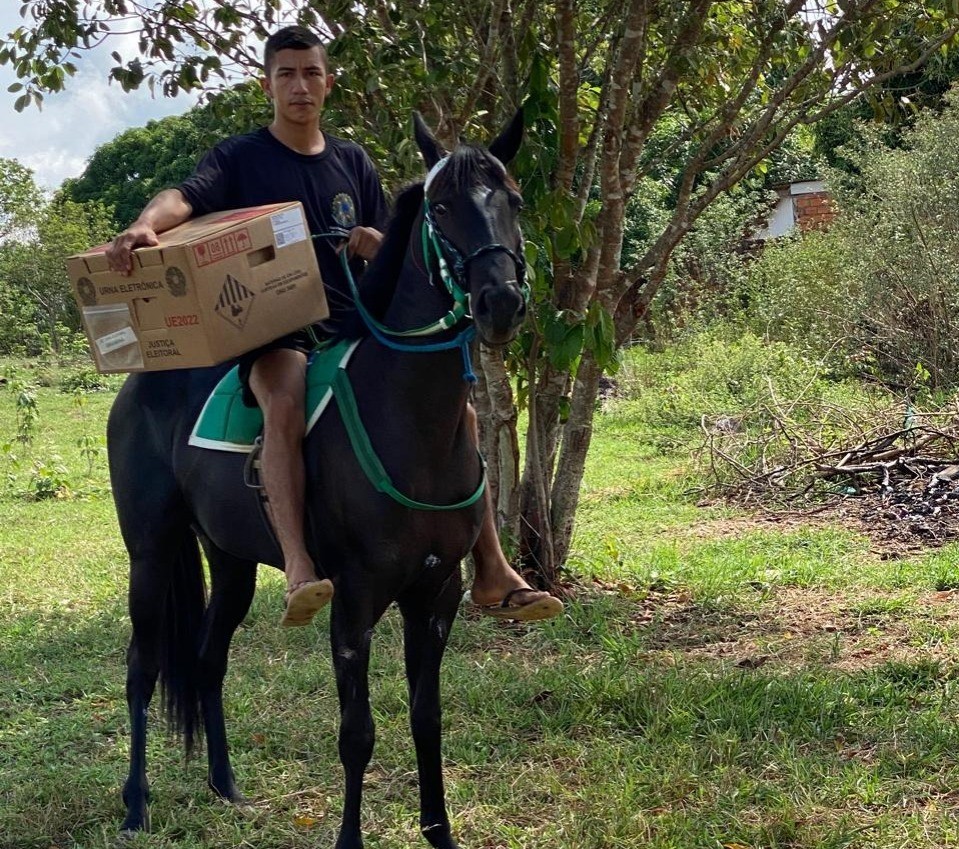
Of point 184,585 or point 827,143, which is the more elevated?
point 827,143

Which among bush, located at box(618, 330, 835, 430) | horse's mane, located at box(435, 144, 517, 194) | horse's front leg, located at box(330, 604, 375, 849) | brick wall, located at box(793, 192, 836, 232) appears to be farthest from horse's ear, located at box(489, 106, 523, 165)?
brick wall, located at box(793, 192, 836, 232)

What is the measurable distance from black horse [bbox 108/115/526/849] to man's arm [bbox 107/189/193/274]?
68 centimetres

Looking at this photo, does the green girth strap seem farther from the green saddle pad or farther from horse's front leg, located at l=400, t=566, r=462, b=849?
horse's front leg, located at l=400, t=566, r=462, b=849

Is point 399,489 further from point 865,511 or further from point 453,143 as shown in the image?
point 865,511

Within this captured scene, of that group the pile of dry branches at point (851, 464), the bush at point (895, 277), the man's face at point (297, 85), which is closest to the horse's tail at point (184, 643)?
the man's face at point (297, 85)

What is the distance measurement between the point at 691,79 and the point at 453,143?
1.90 metres

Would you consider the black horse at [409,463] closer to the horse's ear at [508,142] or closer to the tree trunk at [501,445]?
the horse's ear at [508,142]

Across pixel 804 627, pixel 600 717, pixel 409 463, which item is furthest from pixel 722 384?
pixel 409 463

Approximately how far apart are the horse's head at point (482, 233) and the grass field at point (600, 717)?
184 centimetres

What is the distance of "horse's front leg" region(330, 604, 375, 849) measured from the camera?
328 centimetres

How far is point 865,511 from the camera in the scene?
25.7 feet

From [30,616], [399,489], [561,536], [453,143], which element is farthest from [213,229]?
[30,616]

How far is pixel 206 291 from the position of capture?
3.13 m

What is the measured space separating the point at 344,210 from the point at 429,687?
1.66 metres
